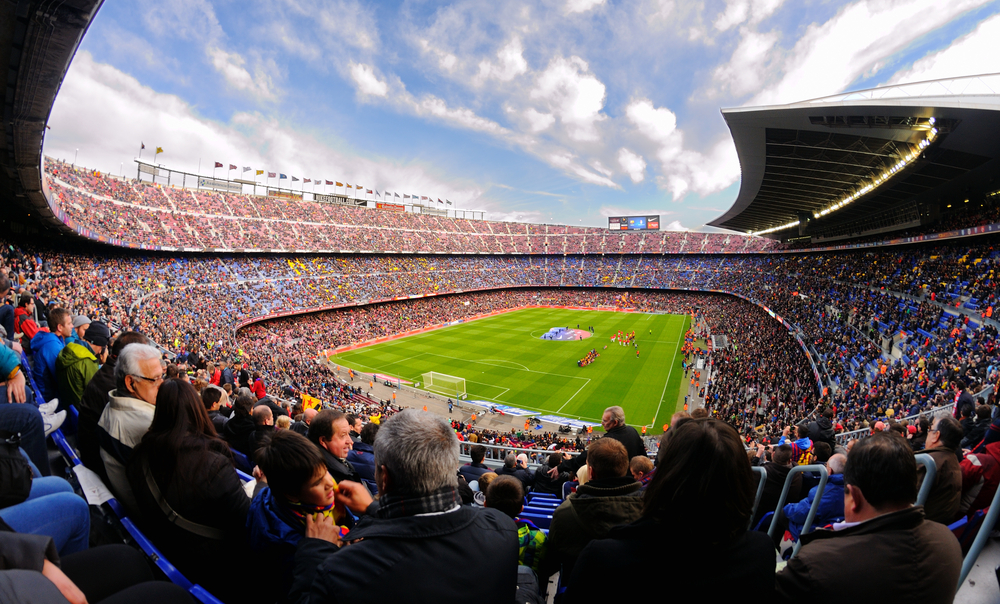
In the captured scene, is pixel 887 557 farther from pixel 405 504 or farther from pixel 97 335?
pixel 97 335

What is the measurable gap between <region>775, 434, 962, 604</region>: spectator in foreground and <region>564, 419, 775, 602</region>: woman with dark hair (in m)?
0.25

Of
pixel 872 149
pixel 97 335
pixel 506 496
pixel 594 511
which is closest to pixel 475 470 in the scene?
pixel 506 496

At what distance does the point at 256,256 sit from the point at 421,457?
53.1 meters

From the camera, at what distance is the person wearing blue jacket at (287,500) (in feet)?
7.57

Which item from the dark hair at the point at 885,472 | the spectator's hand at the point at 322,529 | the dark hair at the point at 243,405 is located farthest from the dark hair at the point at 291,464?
the dark hair at the point at 243,405

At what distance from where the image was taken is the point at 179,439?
9.63 feet

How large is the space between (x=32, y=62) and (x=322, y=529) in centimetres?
1196

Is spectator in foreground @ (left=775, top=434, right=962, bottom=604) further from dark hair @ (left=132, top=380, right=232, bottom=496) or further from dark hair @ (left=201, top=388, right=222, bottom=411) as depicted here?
dark hair @ (left=201, top=388, right=222, bottom=411)

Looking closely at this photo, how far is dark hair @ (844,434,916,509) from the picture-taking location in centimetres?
202

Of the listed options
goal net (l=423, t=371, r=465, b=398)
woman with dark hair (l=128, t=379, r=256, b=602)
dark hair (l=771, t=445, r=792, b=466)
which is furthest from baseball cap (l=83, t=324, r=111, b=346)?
goal net (l=423, t=371, r=465, b=398)

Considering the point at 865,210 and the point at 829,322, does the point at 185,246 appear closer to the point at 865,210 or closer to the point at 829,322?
the point at 829,322

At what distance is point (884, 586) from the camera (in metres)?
1.82

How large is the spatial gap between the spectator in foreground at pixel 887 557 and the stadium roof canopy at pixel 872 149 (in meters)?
16.8

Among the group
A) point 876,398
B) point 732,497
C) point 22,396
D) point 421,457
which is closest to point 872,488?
point 732,497
